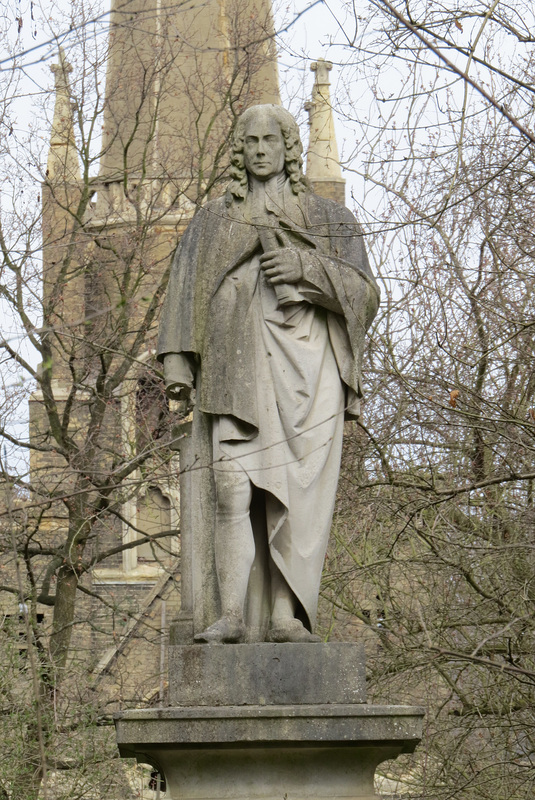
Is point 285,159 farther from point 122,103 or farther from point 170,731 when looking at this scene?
point 122,103

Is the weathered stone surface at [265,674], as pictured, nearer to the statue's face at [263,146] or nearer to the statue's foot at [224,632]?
the statue's foot at [224,632]

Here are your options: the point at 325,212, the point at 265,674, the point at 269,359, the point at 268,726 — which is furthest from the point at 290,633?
the point at 325,212

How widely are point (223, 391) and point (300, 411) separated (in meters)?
0.31

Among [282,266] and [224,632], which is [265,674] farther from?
[282,266]

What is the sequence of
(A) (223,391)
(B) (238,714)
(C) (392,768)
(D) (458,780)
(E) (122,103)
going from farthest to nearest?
1. (E) (122,103)
2. (C) (392,768)
3. (D) (458,780)
4. (A) (223,391)
5. (B) (238,714)

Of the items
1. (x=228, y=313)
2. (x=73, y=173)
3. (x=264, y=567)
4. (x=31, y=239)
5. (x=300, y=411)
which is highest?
(x=73, y=173)

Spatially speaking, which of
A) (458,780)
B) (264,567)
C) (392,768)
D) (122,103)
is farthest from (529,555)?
(122,103)

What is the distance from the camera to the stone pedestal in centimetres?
490

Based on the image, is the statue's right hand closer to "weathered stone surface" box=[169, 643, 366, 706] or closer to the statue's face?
the statue's face

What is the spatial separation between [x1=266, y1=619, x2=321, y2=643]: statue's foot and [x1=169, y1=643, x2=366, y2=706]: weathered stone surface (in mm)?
82

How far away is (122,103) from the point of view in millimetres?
21453

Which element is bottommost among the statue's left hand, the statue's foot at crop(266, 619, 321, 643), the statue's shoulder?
the statue's foot at crop(266, 619, 321, 643)

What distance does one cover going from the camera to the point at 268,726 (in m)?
4.91

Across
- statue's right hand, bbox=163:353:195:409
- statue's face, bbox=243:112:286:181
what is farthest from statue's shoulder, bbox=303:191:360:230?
statue's right hand, bbox=163:353:195:409
